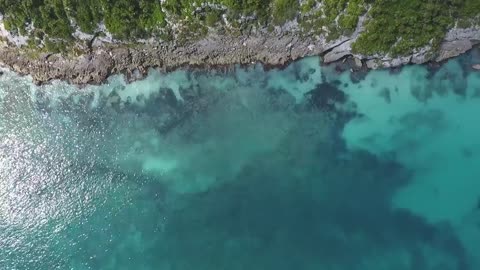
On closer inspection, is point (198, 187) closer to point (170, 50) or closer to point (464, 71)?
point (170, 50)

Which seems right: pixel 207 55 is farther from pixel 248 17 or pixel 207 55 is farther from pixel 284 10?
pixel 284 10

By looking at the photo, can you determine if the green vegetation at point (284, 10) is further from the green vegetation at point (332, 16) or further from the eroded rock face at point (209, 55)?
the eroded rock face at point (209, 55)

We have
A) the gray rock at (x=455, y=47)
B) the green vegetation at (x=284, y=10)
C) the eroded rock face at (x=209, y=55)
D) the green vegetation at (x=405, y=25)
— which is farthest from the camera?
the eroded rock face at (x=209, y=55)

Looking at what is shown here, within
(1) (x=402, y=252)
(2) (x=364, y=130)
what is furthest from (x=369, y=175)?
(1) (x=402, y=252)

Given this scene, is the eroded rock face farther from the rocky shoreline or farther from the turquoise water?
the turquoise water

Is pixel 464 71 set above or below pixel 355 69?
below

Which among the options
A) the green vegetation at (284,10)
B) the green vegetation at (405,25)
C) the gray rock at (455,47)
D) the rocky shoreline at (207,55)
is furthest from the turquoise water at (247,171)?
the green vegetation at (284,10)
